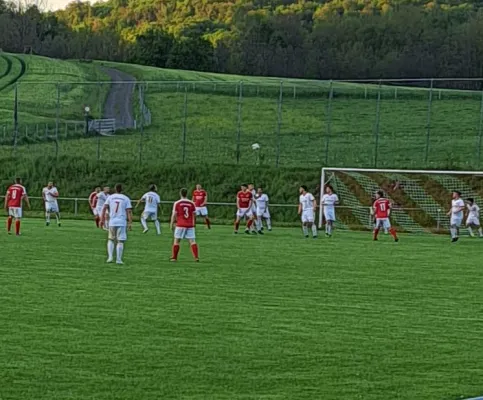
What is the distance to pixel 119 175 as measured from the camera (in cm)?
5441

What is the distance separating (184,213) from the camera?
2412 centimetres

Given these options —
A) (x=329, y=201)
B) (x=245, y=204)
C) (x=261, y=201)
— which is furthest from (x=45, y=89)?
(x=329, y=201)

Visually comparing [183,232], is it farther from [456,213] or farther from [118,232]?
[456,213]

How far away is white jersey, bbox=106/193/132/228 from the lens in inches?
915

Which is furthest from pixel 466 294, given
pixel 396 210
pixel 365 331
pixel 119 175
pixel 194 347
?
pixel 119 175

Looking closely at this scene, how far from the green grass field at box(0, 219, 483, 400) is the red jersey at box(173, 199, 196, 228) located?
2.98 ft

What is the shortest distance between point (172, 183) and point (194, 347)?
40.9m

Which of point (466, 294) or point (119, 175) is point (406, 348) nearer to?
point (466, 294)

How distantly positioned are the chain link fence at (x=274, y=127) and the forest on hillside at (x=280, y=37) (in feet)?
66.0

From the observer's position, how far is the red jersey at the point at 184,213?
2405 cm

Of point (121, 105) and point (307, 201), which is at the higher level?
point (121, 105)

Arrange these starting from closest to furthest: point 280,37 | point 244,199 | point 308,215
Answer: point 308,215 → point 244,199 → point 280,37

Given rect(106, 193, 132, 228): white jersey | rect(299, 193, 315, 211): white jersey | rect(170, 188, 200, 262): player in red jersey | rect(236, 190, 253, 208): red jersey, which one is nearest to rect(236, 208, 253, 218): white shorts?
rect(236, 190, 253, 208): red jersey

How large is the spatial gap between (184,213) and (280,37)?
306ft
